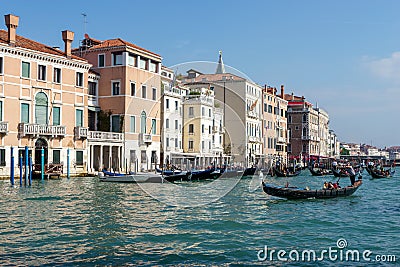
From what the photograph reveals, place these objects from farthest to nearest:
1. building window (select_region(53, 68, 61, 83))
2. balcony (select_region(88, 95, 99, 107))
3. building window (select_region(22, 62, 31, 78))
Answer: balcony (select_region(88, 95, 99, 107)) → building window (select_region(53, 68, 61, 83)) → building window (select_region(22, 62, 31, 78))

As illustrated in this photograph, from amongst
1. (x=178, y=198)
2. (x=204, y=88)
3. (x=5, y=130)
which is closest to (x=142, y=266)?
(x=178, y=198)

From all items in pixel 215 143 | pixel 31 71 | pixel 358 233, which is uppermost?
pixel 31 71

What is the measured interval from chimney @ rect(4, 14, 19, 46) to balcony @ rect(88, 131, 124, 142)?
5.22m

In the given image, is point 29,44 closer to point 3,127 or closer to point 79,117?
point 79,117

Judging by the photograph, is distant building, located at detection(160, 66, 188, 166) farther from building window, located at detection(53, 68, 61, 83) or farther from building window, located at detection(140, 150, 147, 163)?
building window, located at detection(53, 68, 61, 83)

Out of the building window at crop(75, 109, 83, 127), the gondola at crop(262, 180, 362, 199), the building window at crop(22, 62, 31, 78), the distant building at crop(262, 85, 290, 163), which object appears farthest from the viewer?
the distant building at crop(262, 85, 290, 163)

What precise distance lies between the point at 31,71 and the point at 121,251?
14892 millimetres

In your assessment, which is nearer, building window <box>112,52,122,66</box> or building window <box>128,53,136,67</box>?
building window <box>112,52,122,66</box>

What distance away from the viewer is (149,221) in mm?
9562

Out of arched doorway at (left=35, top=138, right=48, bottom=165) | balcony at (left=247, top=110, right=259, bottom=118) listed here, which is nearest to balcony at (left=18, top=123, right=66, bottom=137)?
arched doorway at (left=35, top=138, right=48, bottom=165)

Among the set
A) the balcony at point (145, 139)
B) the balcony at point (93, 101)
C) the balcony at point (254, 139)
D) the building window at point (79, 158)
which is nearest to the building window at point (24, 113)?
the building window at point (79, 158)

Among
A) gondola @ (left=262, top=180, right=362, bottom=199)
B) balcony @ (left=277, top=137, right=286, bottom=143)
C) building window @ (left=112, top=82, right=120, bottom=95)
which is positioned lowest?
gondola @ (left=262, top=180, right=362, bottom=199)

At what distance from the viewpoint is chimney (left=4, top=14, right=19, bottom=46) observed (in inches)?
773

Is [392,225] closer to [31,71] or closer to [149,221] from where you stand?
[149,221]
